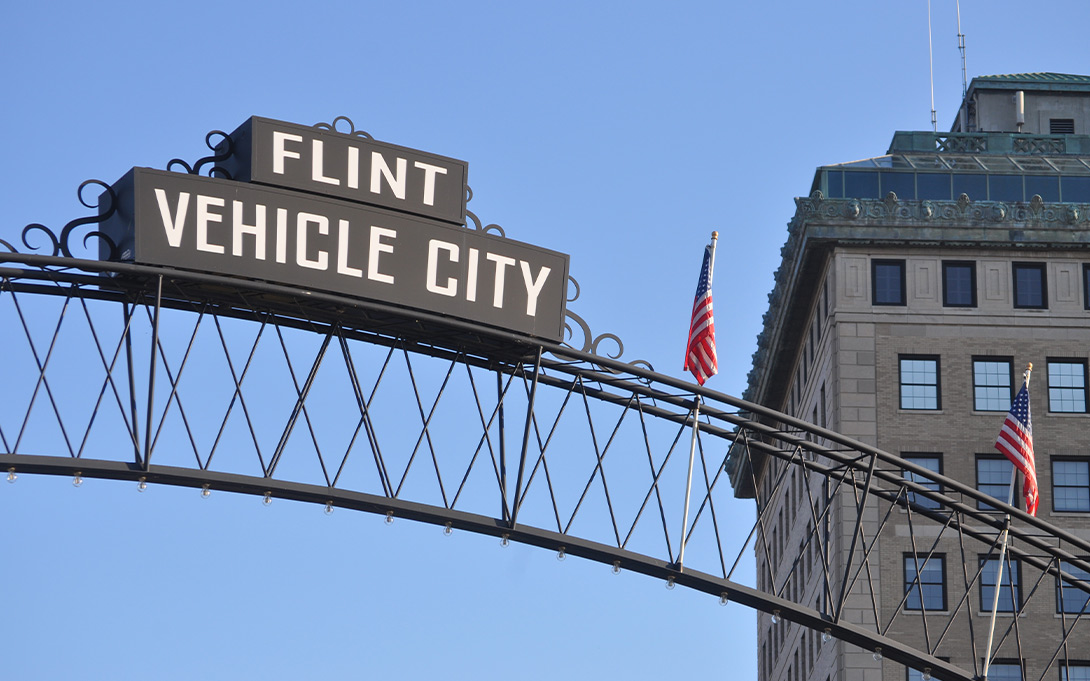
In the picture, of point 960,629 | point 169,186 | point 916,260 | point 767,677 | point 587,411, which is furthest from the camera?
point 767,677

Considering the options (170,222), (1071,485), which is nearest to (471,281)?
(170,222)

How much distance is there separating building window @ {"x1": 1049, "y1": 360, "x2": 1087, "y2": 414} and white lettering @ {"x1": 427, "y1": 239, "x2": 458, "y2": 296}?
3251cm

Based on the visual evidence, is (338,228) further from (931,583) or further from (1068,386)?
(1068,386)

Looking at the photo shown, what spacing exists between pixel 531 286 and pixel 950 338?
3048cm

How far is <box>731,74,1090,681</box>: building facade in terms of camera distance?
181 feet

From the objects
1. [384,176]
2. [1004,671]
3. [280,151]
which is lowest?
[1004,671]

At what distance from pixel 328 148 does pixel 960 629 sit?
31.8 metres

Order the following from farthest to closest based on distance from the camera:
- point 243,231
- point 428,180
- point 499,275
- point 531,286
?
1. point 531,286
2. point 499,275
3. point 428,180
4. point 243,231

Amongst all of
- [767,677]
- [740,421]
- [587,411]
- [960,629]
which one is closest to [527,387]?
[587,411]

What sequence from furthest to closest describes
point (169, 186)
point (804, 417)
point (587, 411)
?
point (804, 417), point (587, 411), point (169, 186)

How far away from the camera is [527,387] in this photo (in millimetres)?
29844

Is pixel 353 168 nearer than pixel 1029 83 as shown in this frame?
Yes

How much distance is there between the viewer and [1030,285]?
2312 inches

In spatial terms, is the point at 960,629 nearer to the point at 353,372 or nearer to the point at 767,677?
the point at 767,677
